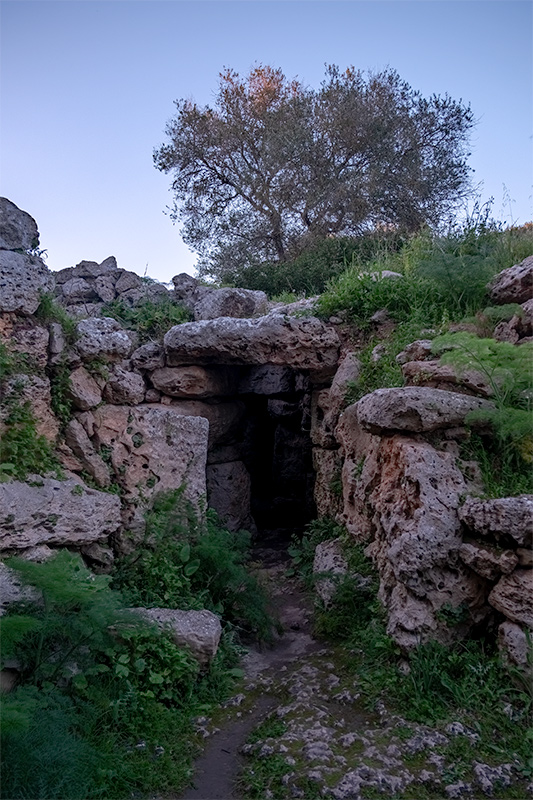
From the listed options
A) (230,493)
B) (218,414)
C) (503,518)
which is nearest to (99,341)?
(218,414)

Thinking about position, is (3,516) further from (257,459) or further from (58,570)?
(257,459)

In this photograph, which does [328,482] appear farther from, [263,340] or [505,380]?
[505,380]

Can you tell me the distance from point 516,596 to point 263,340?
14.6 feet

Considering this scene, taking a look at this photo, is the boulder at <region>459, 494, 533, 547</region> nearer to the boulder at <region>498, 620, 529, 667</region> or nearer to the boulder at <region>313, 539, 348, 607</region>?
the boulder at <region>498, 620, 529, 667</region>

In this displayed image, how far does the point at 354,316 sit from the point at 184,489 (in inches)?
123

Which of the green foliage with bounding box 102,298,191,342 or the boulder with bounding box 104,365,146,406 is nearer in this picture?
the boulder with bounding box 104,365,146,406

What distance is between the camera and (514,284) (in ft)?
21.6

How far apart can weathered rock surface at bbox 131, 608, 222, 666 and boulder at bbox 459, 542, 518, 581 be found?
2.07m

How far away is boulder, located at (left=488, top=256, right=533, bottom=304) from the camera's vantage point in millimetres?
6422

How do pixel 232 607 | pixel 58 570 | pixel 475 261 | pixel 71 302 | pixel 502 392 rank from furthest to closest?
pixel 71 302
pixel 475 261
pixel 232 607
pixel 502 392
pixel 58 570

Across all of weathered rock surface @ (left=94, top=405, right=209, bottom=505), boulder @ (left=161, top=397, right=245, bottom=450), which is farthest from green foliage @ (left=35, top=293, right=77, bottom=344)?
boulder @ (left=161, top=397, right=245, bottom=450)

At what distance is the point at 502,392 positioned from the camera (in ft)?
17.4

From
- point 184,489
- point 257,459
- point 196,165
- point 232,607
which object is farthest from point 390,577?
point 196,165

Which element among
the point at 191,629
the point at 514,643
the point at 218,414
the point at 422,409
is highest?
the point at 422,409
